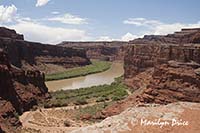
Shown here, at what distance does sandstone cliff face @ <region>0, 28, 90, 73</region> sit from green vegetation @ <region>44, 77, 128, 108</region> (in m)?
25.8

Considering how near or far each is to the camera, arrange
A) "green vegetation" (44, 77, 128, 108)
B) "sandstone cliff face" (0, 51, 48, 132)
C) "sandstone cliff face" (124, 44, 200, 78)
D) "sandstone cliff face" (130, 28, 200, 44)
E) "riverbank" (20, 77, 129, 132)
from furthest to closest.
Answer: "sandstone cliff face" (130, 28, 200, 44), "green vegetation" (44, 77, 128, 108), "sandstone cliff face" (124, 44, 200, 78), "riverbank" (20, 77, 129, 132), "sandstone cliff face" (0, 51, 48, 132)

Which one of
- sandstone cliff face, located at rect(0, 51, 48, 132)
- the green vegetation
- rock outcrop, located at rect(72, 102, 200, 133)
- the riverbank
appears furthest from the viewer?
the green vegetation

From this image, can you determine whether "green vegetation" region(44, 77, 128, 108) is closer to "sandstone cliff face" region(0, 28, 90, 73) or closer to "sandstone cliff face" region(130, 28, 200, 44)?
"sandstone cliff face" region(130, 28, 200, 44)

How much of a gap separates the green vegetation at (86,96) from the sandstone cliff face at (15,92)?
2089 mm

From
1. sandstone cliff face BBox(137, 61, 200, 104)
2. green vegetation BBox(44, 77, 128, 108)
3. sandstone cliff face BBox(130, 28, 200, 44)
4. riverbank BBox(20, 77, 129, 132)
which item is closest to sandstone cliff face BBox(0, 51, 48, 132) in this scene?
riverbank BBox(20, 77, 129, 132)

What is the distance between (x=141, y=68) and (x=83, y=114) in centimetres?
2936

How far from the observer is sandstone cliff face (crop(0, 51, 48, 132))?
101ft

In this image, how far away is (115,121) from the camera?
15.0 meters

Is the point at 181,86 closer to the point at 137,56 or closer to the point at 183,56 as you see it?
the point at 183,56

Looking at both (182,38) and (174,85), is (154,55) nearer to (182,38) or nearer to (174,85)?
(182,38)

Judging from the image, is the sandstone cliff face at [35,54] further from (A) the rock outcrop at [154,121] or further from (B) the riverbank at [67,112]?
(A) the rock outcrop at [154,121]

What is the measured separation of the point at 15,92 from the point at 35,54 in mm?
60329

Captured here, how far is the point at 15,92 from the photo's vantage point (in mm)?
37406

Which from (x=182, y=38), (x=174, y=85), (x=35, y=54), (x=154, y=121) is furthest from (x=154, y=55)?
(x=154, y=121)
